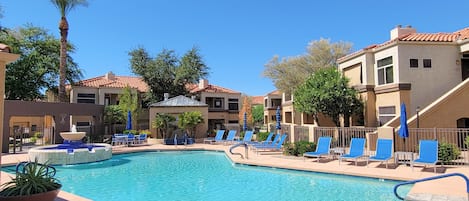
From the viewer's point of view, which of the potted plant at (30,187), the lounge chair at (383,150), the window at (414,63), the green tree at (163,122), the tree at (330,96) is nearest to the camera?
the potted plant at (30,187)

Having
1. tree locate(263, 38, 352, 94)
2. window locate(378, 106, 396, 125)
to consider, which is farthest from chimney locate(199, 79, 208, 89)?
window locate(378, 106, 396, 125)

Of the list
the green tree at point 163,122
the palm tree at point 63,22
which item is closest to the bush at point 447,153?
the green tree at point 163,122

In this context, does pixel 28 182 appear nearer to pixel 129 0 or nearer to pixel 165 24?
pixel 129 0

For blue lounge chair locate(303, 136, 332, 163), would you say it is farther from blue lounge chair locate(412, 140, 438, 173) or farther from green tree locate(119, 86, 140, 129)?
green tree locate(119, 86, 140, 129)

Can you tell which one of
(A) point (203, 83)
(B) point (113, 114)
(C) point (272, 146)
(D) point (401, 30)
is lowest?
(C) point (272, 146)

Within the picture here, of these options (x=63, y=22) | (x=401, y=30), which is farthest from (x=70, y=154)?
(x=401, y=30)

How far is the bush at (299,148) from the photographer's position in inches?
645

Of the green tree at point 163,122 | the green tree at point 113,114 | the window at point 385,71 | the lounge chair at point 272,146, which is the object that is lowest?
the lounge chair at point 272,146

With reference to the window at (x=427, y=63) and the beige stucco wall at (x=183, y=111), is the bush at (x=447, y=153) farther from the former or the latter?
the beige stucco wall at (x=183, y=111)

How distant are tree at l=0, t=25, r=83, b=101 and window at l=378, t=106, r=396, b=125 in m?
31.4

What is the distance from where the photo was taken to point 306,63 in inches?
1644

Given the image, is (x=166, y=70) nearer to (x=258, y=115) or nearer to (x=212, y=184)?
(x=212, y=184)

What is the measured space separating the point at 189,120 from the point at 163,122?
7.77 feet

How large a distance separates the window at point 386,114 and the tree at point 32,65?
31.4 metres
